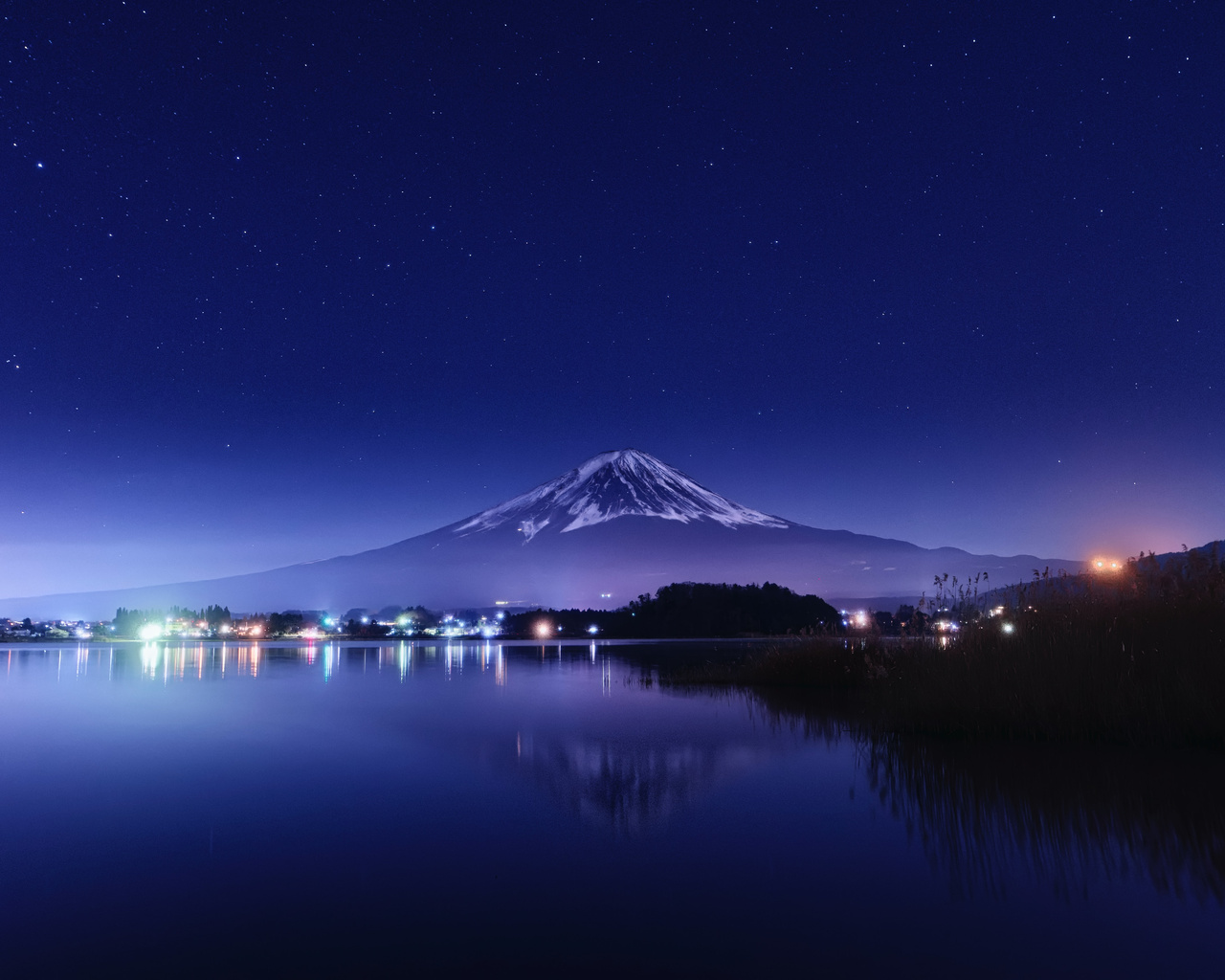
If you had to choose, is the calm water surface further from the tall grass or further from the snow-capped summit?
the snow-capped summit

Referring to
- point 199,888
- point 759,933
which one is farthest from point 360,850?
point 759,933

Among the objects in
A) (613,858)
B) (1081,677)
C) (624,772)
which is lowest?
(624,772)

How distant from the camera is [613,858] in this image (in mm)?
4730

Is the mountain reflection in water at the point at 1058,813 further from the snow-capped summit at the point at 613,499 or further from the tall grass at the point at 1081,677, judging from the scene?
the snow-capped summit at the point at 613,499

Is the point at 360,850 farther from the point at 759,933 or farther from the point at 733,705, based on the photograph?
the point at 733,705

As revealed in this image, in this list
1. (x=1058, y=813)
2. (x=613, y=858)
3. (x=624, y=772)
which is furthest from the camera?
(x=624, y=772)

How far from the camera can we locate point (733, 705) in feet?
44.2

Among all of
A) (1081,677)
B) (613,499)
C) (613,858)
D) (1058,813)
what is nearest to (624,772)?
(613,858)

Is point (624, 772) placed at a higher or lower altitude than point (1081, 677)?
lower

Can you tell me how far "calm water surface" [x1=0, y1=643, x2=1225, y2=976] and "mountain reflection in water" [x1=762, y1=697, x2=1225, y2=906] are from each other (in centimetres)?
3

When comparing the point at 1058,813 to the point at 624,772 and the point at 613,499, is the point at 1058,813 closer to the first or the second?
Result: the point at 624,772

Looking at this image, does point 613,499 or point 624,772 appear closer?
A: point 624,772

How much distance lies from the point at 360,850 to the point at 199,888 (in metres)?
0.98

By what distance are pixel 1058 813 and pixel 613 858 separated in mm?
3144
